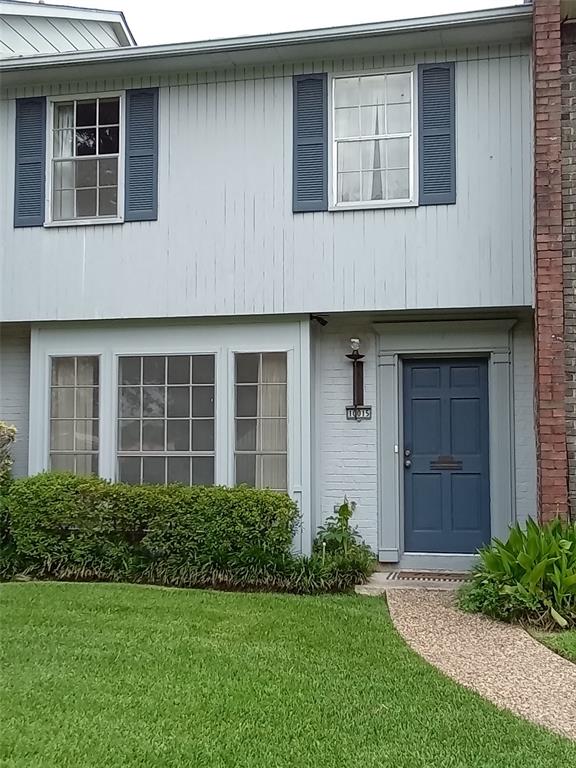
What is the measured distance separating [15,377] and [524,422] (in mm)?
5732

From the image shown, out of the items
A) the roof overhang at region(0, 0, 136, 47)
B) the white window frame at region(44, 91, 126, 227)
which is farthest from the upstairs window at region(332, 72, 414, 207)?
the roof overhang at region(0, 0, 136, 47)

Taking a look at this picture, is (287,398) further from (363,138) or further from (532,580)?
(532,580)

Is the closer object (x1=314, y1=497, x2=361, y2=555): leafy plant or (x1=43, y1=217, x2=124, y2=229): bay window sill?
(x1=314, y1=497, x2=361, y2=555): leafy plant

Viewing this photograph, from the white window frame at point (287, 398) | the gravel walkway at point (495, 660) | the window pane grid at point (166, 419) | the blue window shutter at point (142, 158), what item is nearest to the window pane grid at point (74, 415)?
the window pane grid at point (166, 419)

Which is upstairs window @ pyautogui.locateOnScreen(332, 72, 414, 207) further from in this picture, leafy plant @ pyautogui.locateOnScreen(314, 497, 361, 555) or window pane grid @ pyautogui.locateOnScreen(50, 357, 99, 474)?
window pane grid @ pyautogui.locateOnScreen(50, 357, 99, 474)

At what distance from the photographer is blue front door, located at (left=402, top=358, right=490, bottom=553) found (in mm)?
8312

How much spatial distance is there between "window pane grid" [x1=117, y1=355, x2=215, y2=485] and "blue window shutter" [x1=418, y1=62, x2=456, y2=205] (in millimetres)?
2875

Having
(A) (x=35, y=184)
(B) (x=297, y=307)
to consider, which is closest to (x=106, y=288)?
(A) (x=35, y=184)

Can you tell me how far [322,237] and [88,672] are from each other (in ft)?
15.8

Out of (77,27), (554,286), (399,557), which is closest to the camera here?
(554,286)

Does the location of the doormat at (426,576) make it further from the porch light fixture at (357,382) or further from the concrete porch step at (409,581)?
the porch light fixture at (357,382)

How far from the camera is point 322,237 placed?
8109mm

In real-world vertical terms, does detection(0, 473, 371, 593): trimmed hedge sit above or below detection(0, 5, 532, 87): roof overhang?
below

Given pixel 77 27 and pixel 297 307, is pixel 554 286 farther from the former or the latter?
pixel 77 27
